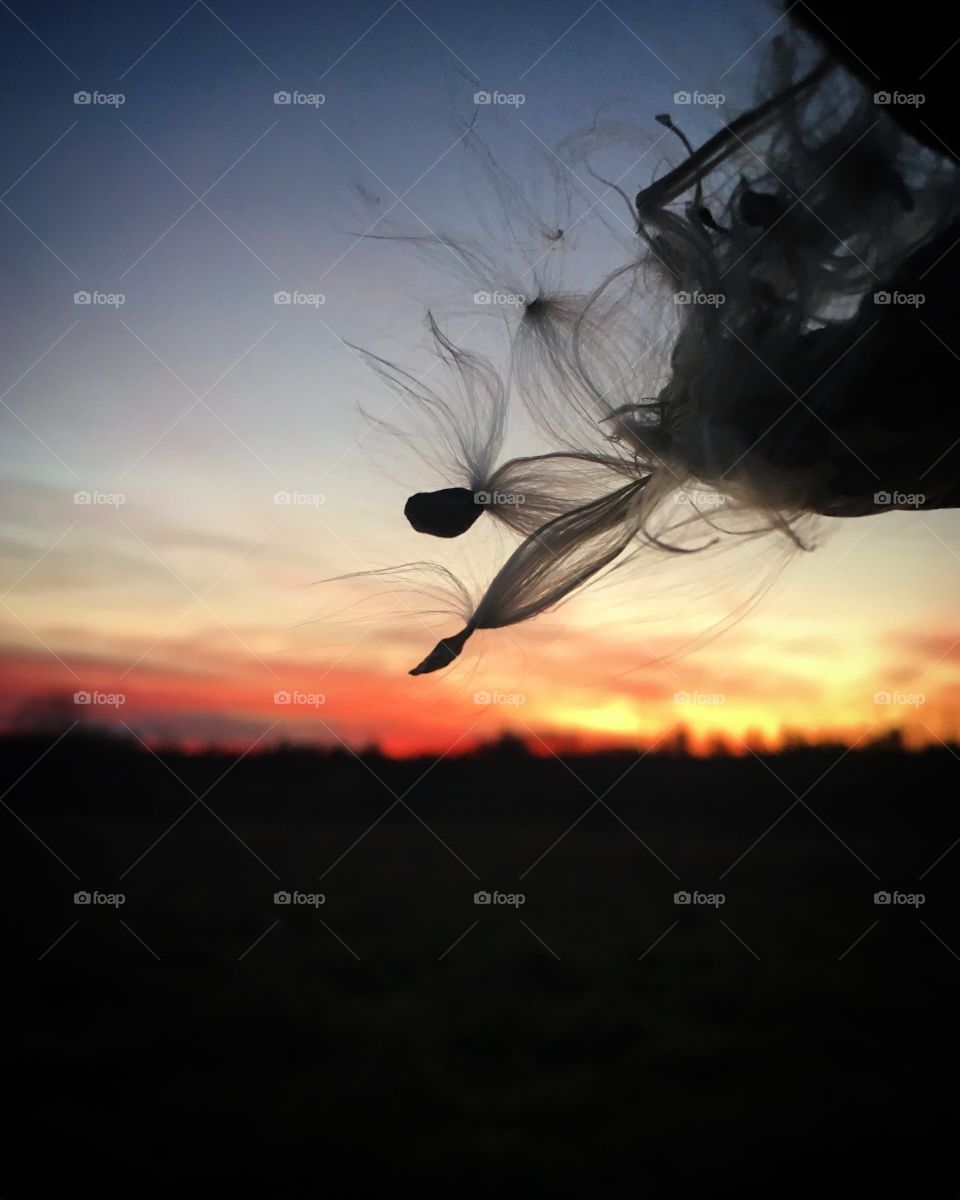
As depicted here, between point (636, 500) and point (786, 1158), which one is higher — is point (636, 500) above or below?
above

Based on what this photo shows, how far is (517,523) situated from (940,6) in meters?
1.96

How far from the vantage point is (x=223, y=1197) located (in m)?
2.98

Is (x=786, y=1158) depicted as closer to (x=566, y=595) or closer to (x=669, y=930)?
(x=669, y=930)

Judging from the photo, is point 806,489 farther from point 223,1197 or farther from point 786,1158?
point 223,1197

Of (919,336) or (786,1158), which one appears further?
(919,336)

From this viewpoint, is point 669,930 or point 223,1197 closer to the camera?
point 223,1197

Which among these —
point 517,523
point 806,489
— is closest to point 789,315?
point 806,489

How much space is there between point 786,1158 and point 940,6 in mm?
3311

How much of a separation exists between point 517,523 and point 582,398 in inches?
16.6

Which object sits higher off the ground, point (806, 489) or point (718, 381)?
point (718, 381)

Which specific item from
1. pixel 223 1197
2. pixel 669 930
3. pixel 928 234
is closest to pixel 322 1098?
pixel 223 1197

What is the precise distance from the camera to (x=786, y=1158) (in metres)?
3.05

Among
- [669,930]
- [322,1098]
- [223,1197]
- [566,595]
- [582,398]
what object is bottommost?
[223,1197]

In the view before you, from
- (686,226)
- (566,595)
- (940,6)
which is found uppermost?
(940,6)
